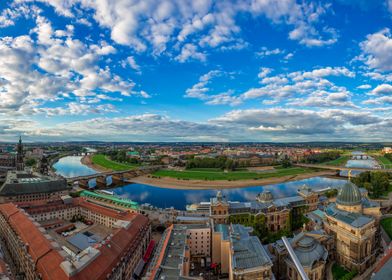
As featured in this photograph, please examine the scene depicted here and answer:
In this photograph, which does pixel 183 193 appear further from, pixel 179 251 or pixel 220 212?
pixel 179 251

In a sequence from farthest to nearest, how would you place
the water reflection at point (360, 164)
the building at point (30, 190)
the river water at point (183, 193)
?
the water reflection at point (360, 164) → the river water at point (183, 193) → the building at point (30, 190)

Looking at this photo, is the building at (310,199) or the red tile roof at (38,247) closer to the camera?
the red tile roof at (38,247)

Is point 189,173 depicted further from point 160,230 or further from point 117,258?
point 117,258

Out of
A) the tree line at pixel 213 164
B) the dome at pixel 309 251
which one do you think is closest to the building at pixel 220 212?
the dome at pixel 309 251

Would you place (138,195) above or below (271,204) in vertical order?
below

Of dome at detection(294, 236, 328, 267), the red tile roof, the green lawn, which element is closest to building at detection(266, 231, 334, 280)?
dome at detection(294, 236, 328, 267)

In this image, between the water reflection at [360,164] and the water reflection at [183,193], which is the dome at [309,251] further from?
the water reflection at [360,164]

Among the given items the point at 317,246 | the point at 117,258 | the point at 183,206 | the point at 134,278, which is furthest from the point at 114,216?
the point at 317,246
